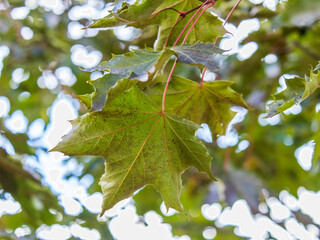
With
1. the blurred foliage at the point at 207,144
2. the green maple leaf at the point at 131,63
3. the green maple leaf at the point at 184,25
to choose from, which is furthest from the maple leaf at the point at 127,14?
the blurred foliage at the point at 207,144

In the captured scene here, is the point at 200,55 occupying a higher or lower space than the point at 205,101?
higher

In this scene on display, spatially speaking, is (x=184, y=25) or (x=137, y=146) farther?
(x=184, y=25)

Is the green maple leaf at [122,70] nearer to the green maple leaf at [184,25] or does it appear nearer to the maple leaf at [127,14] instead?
the maple leaf at [127,14]

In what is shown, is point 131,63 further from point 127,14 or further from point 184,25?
point 184,25

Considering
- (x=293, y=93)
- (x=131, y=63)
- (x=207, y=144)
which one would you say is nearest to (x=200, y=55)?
(x=131, y=63)

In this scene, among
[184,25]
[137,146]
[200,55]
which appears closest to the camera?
[200,55]

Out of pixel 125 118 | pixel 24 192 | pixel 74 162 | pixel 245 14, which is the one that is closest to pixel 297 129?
pixel 245 14
